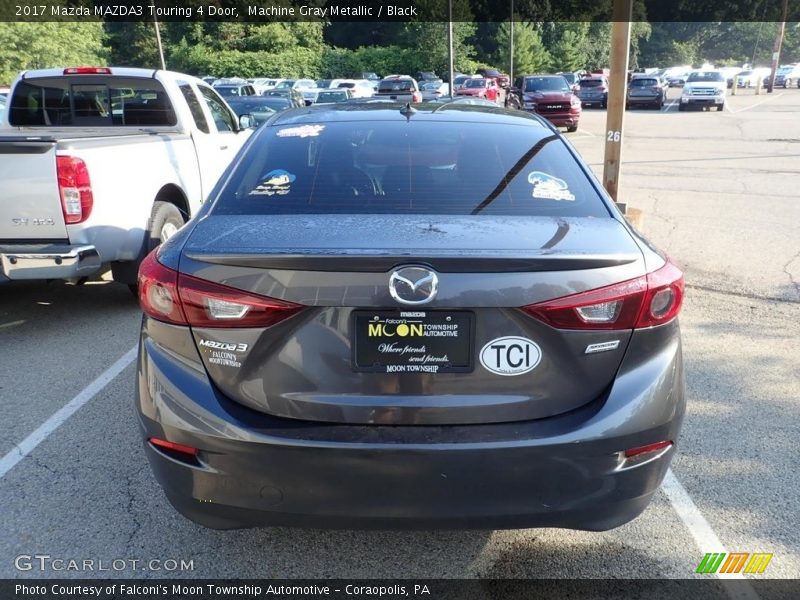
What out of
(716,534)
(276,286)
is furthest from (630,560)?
(276,286)

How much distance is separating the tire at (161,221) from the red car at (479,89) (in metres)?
27.9

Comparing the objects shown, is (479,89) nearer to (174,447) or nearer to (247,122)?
(247,122)

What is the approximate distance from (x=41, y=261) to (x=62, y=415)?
143 cm

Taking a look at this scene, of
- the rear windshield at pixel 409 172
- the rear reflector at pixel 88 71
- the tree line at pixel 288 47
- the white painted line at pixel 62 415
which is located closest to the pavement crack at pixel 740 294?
the rear windshield at pixel 409 172

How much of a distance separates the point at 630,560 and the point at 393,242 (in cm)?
162

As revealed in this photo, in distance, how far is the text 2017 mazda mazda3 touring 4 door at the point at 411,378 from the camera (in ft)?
6.79

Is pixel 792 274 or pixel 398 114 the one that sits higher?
pixel 398 114

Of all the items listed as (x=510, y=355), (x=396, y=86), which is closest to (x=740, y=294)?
(x=510, y=355)

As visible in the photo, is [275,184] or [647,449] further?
[275,184]

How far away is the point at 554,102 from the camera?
895 inches

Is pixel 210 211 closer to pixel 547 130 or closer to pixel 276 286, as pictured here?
pixel 276 286

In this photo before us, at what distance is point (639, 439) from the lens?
2.16m

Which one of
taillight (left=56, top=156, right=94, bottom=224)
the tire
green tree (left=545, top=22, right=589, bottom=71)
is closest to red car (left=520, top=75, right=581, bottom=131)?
the tire

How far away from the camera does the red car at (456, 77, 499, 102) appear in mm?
33688
